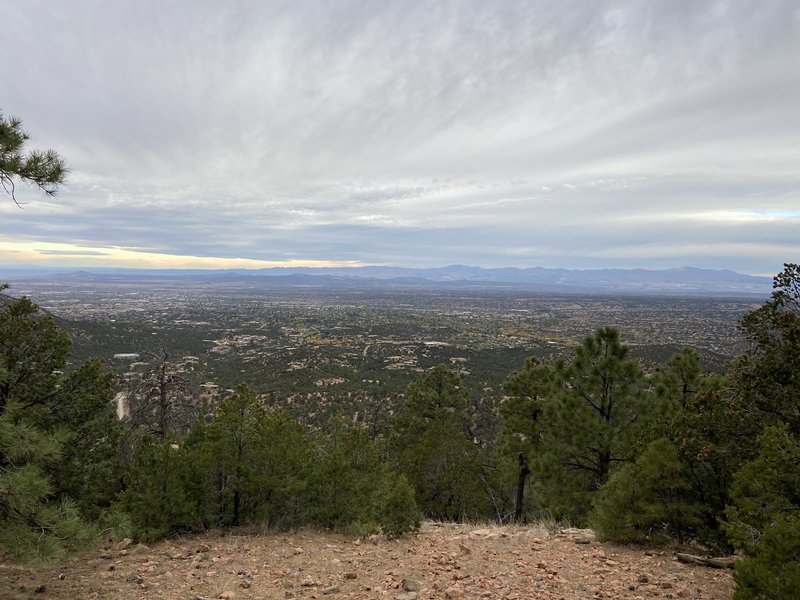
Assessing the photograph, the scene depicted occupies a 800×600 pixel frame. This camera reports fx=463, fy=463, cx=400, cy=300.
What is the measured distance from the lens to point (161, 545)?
787 cm

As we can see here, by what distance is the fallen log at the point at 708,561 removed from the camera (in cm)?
655

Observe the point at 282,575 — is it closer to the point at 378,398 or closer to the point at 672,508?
the point at 672,508

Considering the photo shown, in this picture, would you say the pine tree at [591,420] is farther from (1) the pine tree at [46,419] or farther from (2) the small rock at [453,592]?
(1) the pine tree at [46,419]

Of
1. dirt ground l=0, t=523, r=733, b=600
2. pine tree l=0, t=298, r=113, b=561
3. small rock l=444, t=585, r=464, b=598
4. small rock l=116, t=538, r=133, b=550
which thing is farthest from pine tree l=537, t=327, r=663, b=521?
pine tree l=0, t=298, r=113, b=561

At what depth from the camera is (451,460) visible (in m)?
14.7

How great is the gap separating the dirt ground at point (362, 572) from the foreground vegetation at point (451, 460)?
56cm

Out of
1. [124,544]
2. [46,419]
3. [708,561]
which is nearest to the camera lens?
[708,561]

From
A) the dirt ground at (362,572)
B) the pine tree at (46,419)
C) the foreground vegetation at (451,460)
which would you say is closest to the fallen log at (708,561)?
the dirt ground at (362,572)

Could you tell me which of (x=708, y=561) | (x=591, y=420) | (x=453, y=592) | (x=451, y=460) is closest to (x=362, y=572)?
(x=453, y=592)

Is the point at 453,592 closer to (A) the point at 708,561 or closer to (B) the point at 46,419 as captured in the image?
(A) the point at 708,561

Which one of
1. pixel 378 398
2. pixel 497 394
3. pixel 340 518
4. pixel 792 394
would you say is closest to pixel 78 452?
pixel 340 518

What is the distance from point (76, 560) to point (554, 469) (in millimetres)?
10383

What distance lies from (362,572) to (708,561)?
16.5 ft

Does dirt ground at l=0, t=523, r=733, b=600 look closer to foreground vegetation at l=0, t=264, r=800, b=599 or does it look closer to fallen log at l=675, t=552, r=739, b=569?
fallen log at l=675, t=552, r=739, b=569
